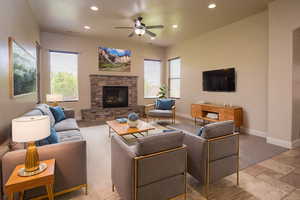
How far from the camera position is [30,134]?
1.46 metres

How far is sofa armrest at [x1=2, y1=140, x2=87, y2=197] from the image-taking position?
1671 millimetres

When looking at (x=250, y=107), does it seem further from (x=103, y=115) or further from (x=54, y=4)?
(x=54, y=4)

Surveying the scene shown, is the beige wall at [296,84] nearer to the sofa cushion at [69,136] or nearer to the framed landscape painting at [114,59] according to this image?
the sofa cushion at [69,136]

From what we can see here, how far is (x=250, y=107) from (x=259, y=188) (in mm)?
2843

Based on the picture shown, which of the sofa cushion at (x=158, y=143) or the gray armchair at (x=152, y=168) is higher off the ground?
the sofa cushion at (x=158, y=143)

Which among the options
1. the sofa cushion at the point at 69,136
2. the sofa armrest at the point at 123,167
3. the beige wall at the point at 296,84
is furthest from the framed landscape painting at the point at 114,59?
the beige wall at the point at 296,84

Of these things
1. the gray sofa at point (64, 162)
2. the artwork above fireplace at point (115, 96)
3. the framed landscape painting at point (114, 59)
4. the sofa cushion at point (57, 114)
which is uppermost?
the framed landscape painting at point (114, 59)

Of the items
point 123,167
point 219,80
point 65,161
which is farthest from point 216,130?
point 219,80

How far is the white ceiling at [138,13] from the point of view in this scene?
141 inches

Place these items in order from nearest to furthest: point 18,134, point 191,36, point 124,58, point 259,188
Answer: point 18,134 → point 259,188 → point 191,36 → point 124,58

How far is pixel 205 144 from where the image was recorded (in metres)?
1.83

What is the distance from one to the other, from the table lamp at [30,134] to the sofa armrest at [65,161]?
7.4 inches

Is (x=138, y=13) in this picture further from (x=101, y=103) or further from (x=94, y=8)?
(x=101, y=103)

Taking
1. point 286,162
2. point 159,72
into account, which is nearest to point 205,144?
point 286,162
